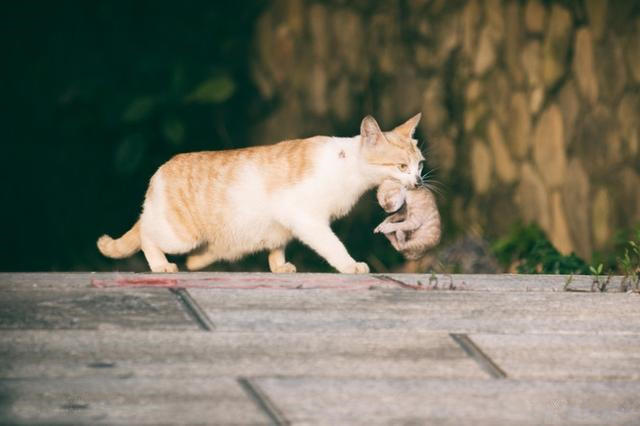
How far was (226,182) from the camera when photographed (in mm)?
5289

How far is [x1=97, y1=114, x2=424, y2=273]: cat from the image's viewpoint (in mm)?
5070

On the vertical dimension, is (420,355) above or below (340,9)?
below

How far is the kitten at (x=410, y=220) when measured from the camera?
16.6ft

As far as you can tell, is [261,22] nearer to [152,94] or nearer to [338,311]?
[152,94]

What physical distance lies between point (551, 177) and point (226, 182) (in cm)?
222

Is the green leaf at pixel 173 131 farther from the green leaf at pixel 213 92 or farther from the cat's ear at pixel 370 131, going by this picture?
the cat's ear at pixel 370 131

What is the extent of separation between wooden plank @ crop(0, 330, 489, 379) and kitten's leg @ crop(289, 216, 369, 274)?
1.49 metres

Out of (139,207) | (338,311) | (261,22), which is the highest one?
(261,22)

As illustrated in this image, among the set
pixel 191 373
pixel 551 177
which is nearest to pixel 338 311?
pixel 191 373

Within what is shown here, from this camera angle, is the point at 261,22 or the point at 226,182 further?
the point at 261,22

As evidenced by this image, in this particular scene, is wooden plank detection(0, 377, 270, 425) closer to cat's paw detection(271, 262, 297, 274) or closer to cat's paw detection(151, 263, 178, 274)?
cat's paw detection(151, 263, 178, 274)

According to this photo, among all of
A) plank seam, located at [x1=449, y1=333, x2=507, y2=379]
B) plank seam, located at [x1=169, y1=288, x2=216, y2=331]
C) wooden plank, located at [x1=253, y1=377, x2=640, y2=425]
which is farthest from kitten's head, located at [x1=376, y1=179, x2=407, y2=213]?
wooden plank, located at [x1=253, y1=377, x2=640, y2=425]

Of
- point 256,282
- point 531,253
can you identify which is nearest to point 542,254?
point 531,253

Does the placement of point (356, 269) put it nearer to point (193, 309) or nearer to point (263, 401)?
point (193, 309)
